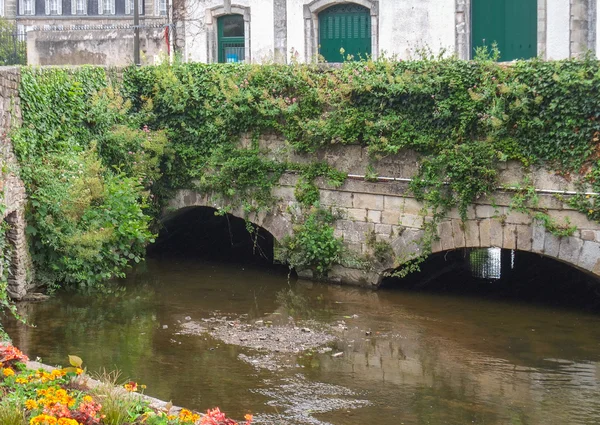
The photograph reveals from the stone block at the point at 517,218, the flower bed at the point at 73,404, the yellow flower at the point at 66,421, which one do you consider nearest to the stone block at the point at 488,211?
the stone block at the point at 517,218

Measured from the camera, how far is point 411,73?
13.9 metres

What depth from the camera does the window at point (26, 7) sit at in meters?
47.3

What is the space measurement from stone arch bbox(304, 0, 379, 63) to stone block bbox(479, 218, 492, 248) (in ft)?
18.6

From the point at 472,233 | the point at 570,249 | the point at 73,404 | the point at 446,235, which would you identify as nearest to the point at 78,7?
the point at 446,235

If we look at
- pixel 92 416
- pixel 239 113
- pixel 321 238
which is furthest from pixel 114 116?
→ pixel 92 416

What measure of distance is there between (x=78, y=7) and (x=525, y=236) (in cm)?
3711

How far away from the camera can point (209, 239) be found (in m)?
18.6

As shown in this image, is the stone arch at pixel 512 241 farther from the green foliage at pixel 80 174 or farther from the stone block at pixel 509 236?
the green foliage at pixel 80 174

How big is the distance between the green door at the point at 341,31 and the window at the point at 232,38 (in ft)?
5.86

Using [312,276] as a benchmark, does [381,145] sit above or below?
above

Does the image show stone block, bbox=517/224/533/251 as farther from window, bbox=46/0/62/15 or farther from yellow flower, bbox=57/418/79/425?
window, bbox=46/0/62/15

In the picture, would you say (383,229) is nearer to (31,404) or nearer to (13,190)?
(13,190)

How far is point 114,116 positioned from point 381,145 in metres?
4.47

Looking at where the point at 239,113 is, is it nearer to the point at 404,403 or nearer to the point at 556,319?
the point at 556,319
